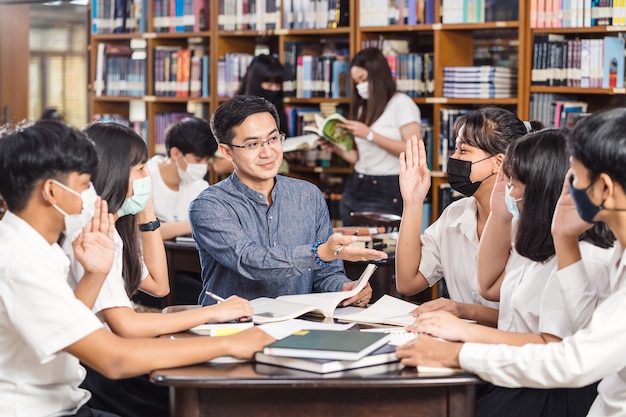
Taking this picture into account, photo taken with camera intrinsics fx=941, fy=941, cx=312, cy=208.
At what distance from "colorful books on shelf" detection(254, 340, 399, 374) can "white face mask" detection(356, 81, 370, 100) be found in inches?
150

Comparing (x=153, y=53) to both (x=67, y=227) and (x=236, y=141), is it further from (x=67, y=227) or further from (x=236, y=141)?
(x=67, y=227)

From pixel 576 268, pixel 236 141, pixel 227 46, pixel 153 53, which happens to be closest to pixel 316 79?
pixel 227 46

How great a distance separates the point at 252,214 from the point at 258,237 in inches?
3.2

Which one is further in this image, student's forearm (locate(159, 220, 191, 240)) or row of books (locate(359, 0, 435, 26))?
row of books (locate(359, 0, 435, 26))

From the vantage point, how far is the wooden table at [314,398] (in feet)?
6.96

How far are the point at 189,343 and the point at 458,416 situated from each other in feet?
2.11

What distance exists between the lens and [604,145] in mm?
2062

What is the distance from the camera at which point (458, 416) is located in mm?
2168

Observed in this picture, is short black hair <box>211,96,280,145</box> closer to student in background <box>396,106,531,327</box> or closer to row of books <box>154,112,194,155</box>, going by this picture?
student in background <box>396,106,531,327</box>

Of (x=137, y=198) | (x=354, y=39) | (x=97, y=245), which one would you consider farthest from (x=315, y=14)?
(x=97, y=245)

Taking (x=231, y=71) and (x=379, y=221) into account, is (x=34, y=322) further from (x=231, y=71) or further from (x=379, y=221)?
(x=231, y=71)

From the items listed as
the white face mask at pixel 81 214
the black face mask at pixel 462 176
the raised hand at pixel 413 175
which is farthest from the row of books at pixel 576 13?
the white face mask at pixel 81 214

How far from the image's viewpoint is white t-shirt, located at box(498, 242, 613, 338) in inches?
91.0

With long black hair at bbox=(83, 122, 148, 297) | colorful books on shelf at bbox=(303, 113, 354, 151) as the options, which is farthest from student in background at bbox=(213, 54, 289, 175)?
long black hair at bbox=(83, 122, 148, 297)
